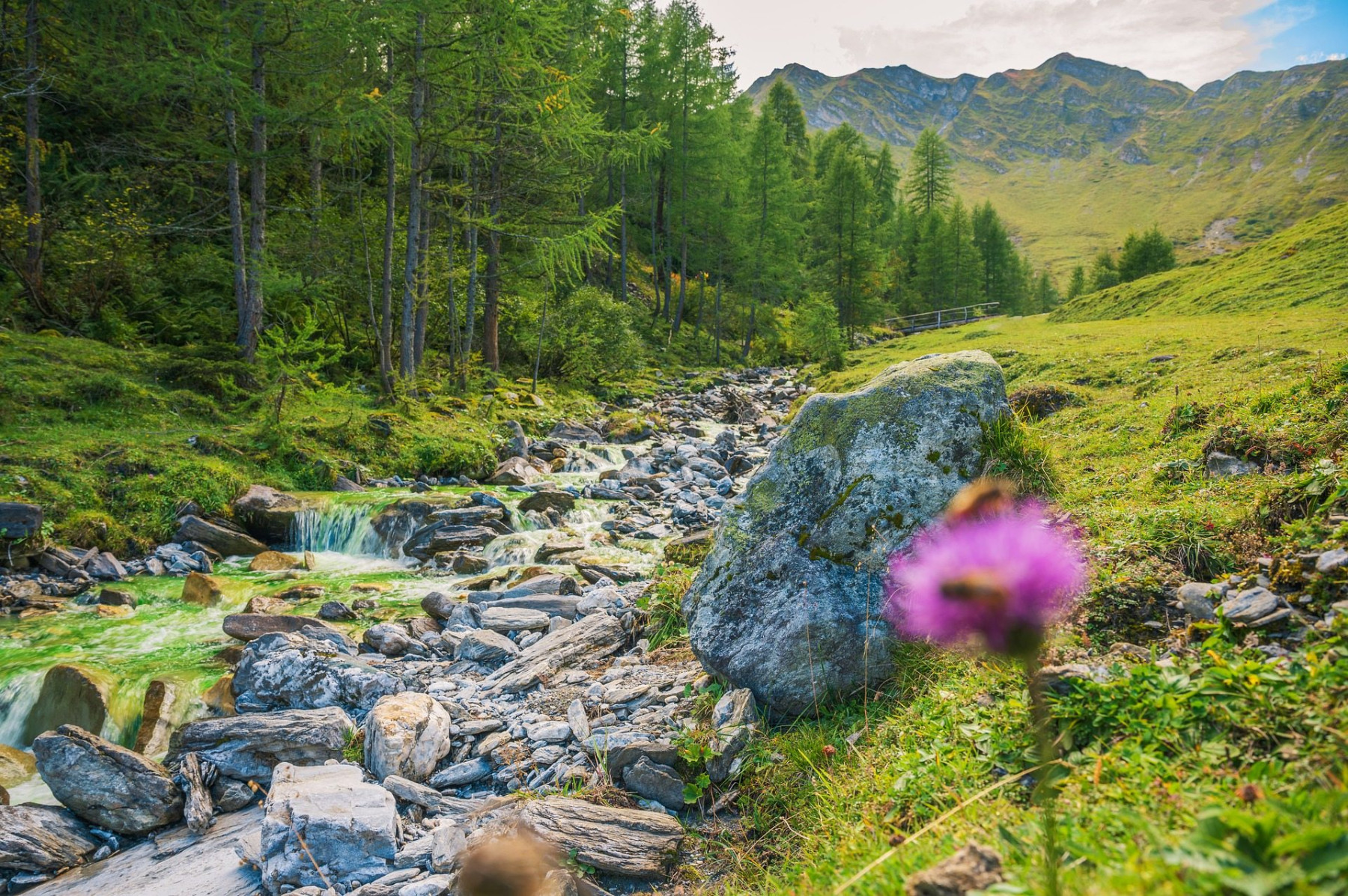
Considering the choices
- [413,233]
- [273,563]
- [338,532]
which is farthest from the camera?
[413,233]

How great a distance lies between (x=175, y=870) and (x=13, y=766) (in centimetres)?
261

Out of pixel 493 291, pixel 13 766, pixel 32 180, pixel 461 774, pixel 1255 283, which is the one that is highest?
pixel 32 180

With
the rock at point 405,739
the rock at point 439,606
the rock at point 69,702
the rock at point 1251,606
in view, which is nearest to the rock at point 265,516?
the rock at point 439,606

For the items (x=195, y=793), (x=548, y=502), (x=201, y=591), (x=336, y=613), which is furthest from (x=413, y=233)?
(x=195, y=793)

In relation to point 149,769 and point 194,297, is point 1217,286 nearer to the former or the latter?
point 149,769

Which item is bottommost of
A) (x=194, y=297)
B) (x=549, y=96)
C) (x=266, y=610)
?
(x=266, y=610)

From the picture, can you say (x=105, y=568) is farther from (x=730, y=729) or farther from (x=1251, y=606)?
(x=1251, y=606)

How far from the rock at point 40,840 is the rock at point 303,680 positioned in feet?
4.19

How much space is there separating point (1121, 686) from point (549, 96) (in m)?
18.7

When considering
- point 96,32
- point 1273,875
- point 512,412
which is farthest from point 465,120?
point 1273,875

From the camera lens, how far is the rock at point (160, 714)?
512 centimetres

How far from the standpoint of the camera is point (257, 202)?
1544 centimetres

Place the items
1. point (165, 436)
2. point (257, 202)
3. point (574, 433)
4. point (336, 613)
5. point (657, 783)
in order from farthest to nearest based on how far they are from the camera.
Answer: point (574, 433) → point (257, 202) → point (165, 436) → point (336, 613) → point (657, 783)

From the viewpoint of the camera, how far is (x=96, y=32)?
53.5 ft
